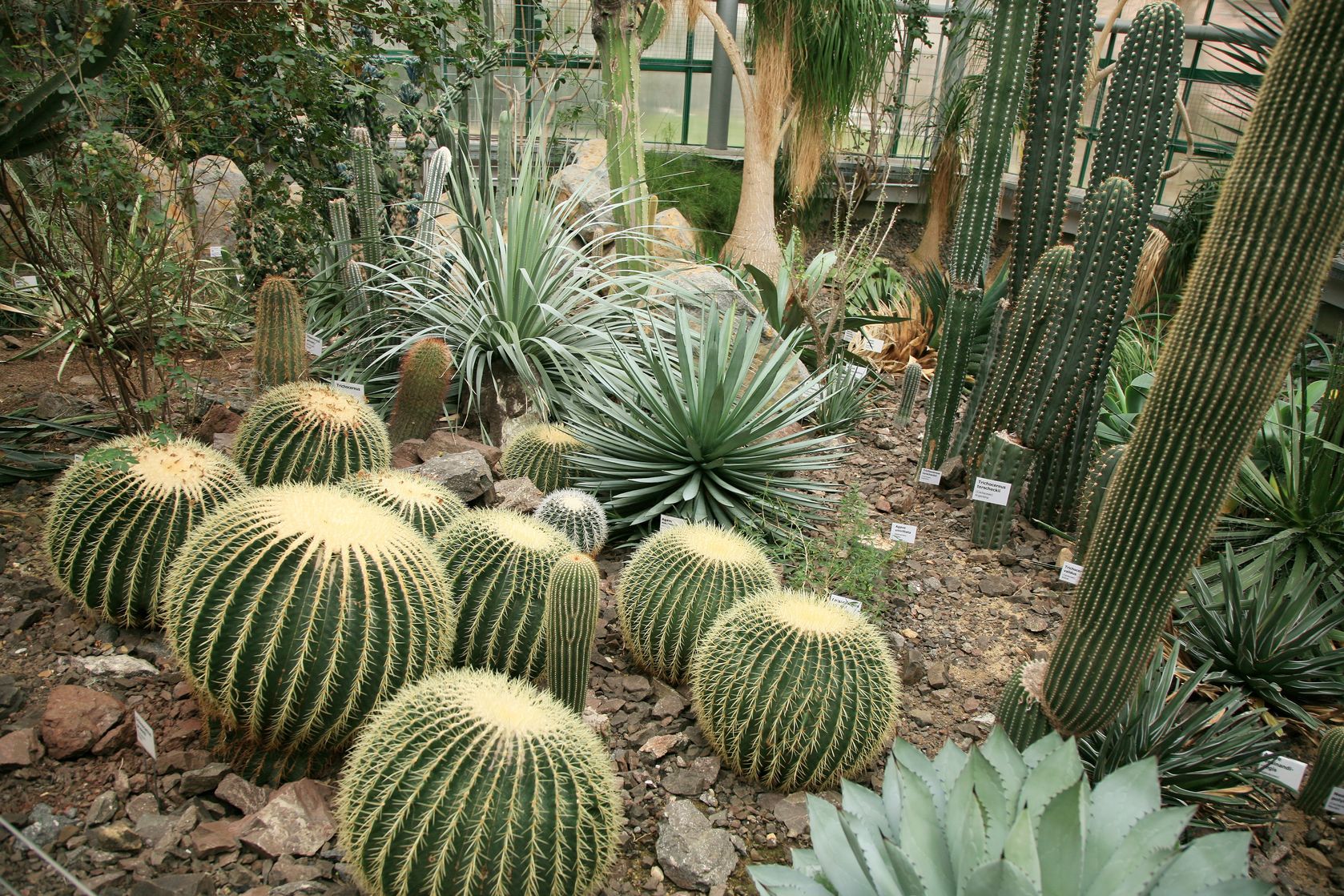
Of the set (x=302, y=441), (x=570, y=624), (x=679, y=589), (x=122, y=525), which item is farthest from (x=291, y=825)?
(x=302, y=441)

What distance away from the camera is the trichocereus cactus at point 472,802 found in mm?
1824

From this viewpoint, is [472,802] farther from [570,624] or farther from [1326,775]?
[1326,775]

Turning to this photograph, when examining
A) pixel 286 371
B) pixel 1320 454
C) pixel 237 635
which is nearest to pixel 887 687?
pixel 237 635

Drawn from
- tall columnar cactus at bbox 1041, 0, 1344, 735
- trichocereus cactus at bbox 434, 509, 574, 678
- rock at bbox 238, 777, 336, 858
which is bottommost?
rock at bbox 238, 777, 336, 858

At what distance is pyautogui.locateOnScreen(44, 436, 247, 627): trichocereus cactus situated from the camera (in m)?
2.73

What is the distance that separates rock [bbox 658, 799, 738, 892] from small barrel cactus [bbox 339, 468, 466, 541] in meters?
1.16

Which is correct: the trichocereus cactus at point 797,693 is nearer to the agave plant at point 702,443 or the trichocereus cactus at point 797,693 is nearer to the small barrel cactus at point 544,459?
the agave plant at point 702,443

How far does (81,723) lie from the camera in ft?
7.82

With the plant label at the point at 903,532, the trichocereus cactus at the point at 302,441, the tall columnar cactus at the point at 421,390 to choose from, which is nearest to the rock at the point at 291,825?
the trichocereus cactus at the point at 302,441

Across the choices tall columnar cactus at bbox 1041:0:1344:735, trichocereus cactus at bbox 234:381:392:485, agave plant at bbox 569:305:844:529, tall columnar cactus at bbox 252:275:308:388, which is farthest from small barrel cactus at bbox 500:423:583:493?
tall columnar cactus at bbox 1041:0:1344:735

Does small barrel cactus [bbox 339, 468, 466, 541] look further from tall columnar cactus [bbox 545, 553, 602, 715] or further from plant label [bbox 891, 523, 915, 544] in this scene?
plant label [bbox 891, 523, 915, 544]

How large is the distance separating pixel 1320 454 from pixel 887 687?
275 centimetres

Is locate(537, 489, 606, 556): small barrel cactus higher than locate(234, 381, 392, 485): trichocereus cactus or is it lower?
lower

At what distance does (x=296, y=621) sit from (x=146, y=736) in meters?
0.58
